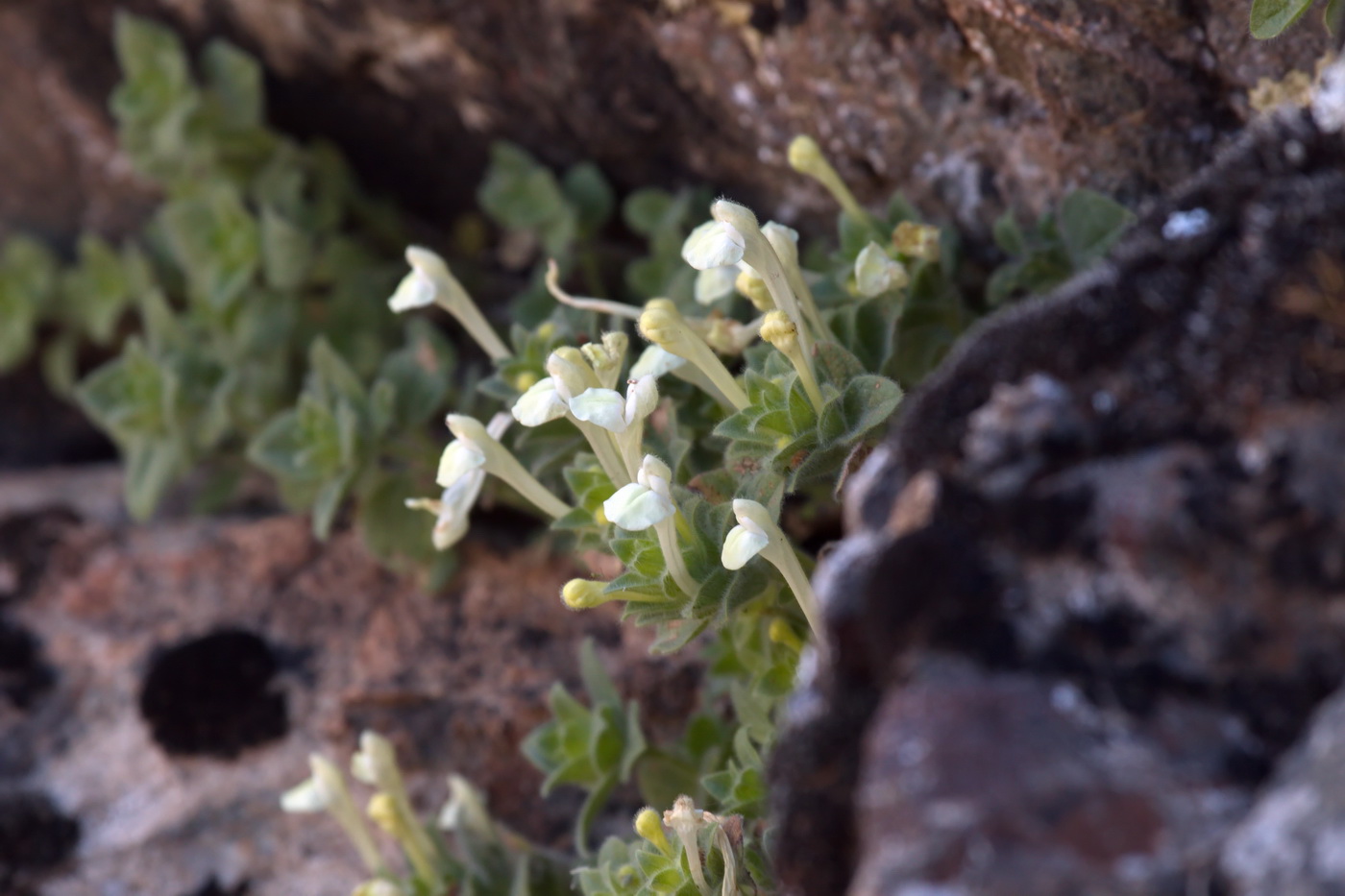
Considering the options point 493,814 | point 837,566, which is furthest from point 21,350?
point 837,566

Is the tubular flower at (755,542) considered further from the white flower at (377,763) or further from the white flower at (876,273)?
the white flower at (377,763)

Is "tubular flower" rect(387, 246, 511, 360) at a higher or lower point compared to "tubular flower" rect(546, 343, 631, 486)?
lower

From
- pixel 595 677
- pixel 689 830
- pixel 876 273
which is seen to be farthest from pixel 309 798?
pixel 876 273

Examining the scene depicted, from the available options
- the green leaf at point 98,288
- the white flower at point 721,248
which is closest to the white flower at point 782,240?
the white flower at point 721,248

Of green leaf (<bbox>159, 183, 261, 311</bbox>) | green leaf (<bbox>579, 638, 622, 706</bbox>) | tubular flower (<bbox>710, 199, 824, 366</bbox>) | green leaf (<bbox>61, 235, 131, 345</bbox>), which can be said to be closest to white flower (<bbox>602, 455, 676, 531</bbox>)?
tubular flower (<bbox>710, 199, 824, 366</bbox>)

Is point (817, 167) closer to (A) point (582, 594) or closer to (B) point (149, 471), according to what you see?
(A) point (582, 594)

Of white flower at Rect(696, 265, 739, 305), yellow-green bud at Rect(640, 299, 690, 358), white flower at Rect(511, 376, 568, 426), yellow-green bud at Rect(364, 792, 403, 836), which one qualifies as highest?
yellow-green bud at Rect(640, 299, 690, 358)

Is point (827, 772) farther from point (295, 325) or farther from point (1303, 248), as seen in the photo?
point (295, 325)

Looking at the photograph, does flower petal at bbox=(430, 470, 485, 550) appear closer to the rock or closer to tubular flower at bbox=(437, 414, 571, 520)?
tubular flower at bbox=(437, 414, 571, 520)
